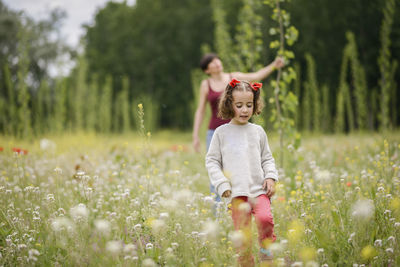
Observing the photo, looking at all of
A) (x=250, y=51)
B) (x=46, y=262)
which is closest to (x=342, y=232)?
(x=46, y=262)

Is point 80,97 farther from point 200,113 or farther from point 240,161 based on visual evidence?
point 240,161

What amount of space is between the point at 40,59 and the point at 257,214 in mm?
19497

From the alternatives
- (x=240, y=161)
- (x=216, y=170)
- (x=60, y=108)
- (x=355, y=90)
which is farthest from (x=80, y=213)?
(x=355, y=90)

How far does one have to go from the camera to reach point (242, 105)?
237cm

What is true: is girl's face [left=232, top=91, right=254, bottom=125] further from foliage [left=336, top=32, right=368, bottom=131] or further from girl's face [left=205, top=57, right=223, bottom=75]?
foliage [left=336, top=32, right=368, bottom=131]

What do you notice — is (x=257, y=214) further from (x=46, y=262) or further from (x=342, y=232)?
(x=46, y=262)

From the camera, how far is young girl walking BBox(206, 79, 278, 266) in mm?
2212

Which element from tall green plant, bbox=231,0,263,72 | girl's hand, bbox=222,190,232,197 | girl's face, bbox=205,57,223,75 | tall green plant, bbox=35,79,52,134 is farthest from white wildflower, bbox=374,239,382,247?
tall green plant, bbox=35,79,52,134

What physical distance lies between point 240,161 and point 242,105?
404mm

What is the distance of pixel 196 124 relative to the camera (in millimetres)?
4121

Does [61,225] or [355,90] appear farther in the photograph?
[355,90]

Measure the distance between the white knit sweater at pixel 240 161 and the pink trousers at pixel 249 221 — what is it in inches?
2.3

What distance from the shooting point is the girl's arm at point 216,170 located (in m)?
2.23

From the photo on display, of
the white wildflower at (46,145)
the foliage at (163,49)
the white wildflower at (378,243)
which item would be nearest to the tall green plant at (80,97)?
the white wildflower at (46,145)
